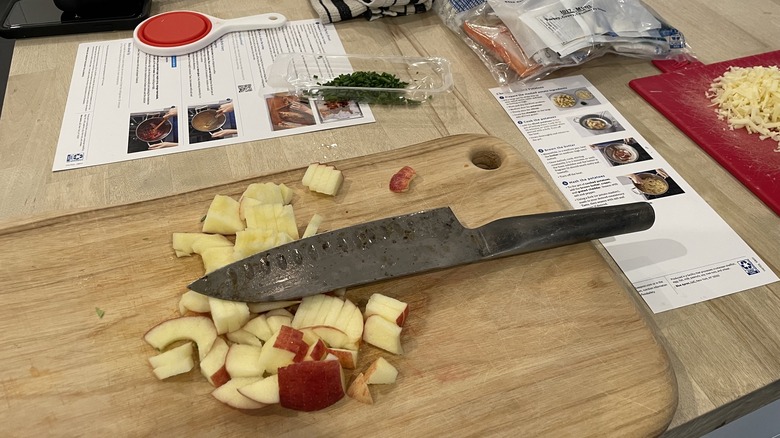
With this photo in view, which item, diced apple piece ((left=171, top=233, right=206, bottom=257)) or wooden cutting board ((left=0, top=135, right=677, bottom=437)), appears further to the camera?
diced apple piece ((left=171, top=233, right=206, bottom=257))

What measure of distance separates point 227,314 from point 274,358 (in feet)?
0.33

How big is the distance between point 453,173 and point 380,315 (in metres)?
0.38

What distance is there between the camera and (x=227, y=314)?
821 millimetres

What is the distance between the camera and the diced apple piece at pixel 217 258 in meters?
0.90

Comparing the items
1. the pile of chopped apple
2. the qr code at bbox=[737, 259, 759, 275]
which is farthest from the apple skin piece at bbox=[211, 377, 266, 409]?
the qr code at bbox=[737, 259, 759, 275]

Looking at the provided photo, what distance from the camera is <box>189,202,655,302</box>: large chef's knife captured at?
Answer: 0.86 m

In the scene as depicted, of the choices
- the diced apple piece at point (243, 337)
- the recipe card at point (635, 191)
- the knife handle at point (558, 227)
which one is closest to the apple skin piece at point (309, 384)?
the diced apple piece at point (243, 337)

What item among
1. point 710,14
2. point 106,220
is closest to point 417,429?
point 106,220

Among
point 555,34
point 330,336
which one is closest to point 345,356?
point 330,336

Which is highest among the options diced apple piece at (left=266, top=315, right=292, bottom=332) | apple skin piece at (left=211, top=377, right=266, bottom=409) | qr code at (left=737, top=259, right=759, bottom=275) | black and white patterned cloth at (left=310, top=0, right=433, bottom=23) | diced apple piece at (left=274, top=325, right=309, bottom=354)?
black and white patterned cloth at (left=310, top=0, right=433, bottom=23)

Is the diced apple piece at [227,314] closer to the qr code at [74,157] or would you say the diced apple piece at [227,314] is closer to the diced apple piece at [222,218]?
the diced apple piece at [222,218]

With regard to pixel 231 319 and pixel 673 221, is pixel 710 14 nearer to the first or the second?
pixel 673 221

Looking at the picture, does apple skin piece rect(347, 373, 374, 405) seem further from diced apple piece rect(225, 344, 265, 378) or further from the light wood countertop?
the light wood countertop

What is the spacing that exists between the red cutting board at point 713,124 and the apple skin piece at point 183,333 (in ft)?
3.88
